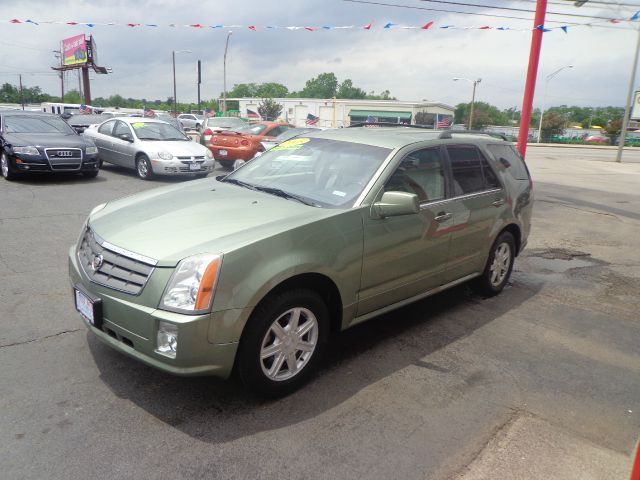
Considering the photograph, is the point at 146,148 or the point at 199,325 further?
the point at 146,148

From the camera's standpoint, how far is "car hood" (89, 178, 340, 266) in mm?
2984

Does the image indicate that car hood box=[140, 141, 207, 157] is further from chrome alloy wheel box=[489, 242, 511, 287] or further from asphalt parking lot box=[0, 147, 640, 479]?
chrome alloy wheel box=[489, 242, 511, 287]

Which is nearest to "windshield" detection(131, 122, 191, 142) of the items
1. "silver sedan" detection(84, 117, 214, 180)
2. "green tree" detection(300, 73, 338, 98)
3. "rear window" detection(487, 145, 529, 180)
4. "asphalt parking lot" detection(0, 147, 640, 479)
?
"silver sedan" detection(84, 117, 214, 180)

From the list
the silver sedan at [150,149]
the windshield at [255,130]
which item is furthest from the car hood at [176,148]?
the windshield at [255,130]

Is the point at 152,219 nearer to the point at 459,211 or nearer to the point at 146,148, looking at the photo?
the point at 459,211

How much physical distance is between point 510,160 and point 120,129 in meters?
10.6

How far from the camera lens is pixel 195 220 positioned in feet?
11.0

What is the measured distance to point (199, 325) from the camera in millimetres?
2752

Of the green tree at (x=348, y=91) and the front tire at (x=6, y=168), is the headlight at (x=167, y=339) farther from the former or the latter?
the green tree at (x=348, y=91)

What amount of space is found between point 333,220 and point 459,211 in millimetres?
1569

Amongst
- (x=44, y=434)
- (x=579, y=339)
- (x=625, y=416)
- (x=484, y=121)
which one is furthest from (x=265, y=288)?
(x=484, y=121)

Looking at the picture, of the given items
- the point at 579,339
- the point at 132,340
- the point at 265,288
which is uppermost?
the point at 265,288

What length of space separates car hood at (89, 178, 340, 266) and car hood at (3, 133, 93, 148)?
7.82 metres

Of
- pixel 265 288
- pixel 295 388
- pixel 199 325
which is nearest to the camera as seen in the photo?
pixel 199 325
